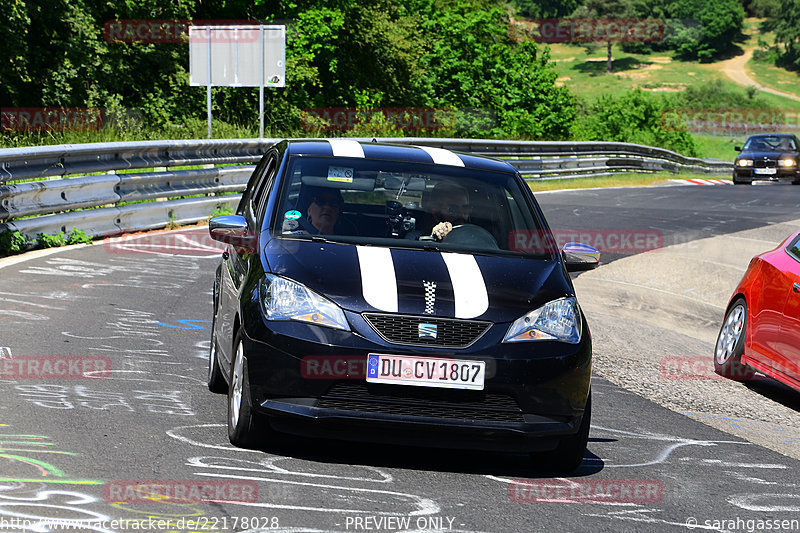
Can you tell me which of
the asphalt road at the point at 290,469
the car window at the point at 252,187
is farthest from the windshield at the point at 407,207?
the asphalt road at the point at 290,469

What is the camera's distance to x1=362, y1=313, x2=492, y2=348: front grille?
507 centimetres

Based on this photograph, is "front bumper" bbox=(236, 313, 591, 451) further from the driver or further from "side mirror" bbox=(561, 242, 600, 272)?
the driver

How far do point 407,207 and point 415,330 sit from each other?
1.40 meters

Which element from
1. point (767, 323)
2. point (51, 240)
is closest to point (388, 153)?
point (767, 323)

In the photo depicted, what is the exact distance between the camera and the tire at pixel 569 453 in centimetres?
543

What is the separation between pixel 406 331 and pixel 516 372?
0.53 meters

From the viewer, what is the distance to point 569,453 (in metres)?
5.44

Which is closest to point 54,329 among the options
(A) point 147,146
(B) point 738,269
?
(A) point 147,146

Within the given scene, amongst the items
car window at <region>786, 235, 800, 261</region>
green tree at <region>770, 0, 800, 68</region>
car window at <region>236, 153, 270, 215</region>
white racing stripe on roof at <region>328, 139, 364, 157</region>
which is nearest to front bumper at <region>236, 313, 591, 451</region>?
white racing stripe on roof at <region>328, 139, 364, 157</region>

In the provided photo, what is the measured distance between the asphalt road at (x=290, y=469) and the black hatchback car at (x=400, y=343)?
228 mm

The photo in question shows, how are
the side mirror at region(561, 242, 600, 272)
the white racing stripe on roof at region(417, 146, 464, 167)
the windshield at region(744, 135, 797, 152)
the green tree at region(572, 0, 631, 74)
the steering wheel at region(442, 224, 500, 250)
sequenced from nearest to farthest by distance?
the steering wheel at region(442, 224, 500, 250) < the side mirror at region(561, 242, 600, 272) < the white racing stripe on roof at region(417, 146, 464, 167) < the windshield at region(744, 135, 797, 152) < the green tree at region(572, 0, 631, 74)

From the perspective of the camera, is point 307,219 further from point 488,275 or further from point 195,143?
point 195,143

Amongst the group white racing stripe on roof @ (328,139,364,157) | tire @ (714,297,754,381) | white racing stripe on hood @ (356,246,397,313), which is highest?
white racing stripe on roof @ (328,139,364,157)

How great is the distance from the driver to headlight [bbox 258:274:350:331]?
4.01 ft
